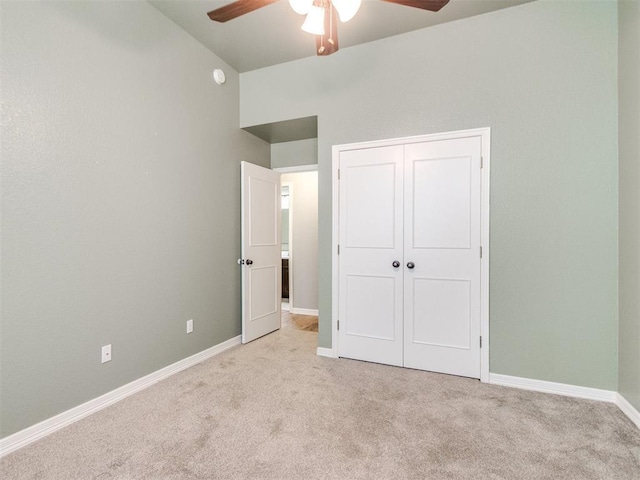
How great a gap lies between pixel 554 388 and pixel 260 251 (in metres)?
2.96

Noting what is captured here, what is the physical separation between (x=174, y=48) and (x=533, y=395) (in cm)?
399

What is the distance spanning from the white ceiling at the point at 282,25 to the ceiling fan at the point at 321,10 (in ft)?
2.77

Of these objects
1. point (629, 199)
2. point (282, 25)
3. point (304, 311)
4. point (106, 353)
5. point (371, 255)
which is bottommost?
point (304, 311)

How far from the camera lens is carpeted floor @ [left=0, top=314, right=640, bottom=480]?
5.07 ft

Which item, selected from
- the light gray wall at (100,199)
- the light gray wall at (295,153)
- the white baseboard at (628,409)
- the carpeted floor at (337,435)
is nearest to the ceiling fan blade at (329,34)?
the light gray wall at (100,199)

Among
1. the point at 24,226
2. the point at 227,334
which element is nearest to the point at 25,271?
the point at 24,226

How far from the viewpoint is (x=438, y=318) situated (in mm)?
2689

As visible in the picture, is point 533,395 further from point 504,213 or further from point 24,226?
point 24,226

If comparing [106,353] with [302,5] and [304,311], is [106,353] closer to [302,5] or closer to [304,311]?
[302,5]

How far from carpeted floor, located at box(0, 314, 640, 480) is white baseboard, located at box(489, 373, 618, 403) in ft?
0.32

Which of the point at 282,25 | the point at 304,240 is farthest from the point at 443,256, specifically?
the point at 304,240

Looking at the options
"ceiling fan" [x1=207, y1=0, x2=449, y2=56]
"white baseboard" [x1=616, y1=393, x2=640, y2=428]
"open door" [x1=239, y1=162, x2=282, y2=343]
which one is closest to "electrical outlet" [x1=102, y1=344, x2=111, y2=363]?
"open door" [x1=239, y1=162, x2=282, y2=343]

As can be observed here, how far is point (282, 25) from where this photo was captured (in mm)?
2656

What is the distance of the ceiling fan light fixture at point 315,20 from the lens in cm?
173
